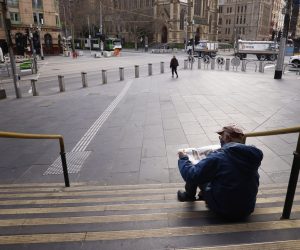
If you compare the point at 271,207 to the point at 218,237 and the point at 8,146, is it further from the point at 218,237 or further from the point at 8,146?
the point at 8,146

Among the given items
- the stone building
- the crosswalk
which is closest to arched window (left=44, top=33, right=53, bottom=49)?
the stone building

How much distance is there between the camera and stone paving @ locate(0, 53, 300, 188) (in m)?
5.49

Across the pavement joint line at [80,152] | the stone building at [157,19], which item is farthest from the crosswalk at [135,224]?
the stone building at [157,19]

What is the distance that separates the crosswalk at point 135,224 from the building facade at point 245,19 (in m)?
96.8

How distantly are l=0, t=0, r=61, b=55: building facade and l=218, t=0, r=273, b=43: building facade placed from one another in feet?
205

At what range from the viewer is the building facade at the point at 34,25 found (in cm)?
3906

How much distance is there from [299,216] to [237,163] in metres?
0.86

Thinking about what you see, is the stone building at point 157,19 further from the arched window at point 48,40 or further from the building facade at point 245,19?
the arched window at point 48,40

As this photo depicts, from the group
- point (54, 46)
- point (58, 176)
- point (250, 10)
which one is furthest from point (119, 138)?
point (250, 10)

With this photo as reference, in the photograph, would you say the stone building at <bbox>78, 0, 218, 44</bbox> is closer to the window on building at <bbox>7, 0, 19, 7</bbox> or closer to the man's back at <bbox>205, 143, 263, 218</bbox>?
the window on building at <bbox>7, 0, 19, 7</bbox>

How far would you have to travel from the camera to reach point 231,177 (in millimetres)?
2641

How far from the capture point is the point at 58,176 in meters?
5.42

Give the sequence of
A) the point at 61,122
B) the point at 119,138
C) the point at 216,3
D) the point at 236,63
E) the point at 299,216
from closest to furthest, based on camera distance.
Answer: the point at 299,216 → the point at 119,138 → the point at 61,122 → the point at 236,63 → the point at 216,3

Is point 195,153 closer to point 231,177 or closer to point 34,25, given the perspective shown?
point 231,177
